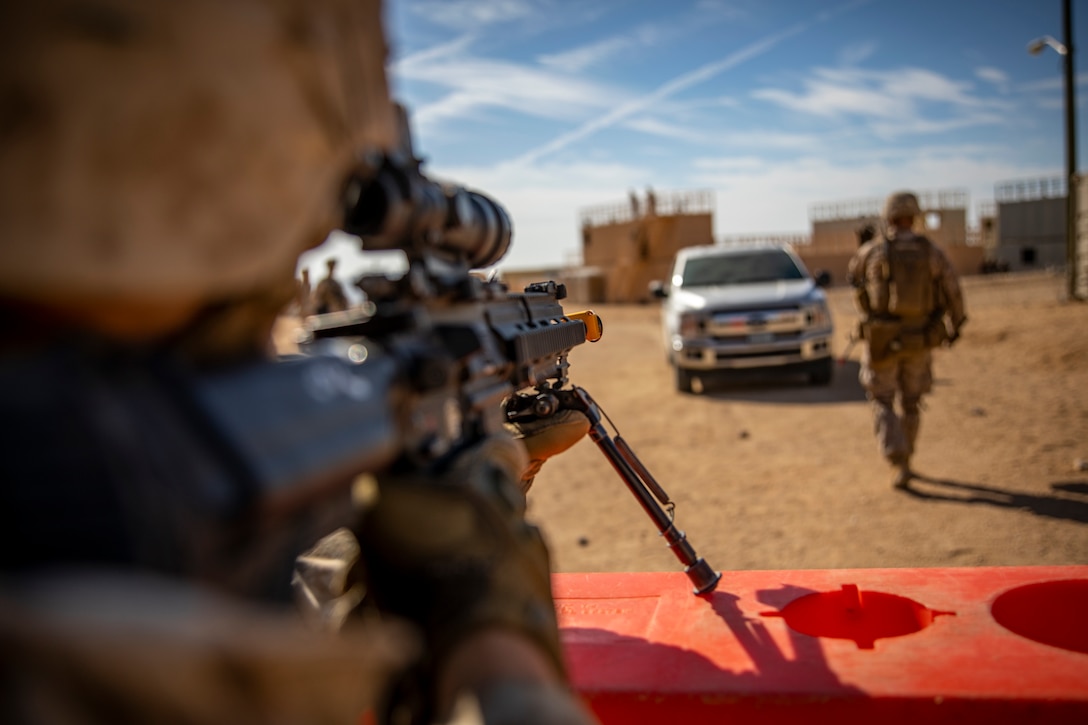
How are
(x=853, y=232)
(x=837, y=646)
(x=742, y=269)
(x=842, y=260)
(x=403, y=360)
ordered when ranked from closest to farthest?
(x=403, y=360) → (x=837, y=646) → (x=742, y=269) → (x=842, y=260) → (x=853, y=232)

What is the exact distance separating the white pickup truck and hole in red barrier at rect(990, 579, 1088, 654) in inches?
259

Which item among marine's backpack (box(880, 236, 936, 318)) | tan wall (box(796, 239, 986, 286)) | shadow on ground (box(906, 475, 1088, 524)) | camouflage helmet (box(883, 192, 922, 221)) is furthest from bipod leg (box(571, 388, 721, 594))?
tan wall (box(796, 239, 986, 286))

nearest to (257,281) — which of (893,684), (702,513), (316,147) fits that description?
(316,147)

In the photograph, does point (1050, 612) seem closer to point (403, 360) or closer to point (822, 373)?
point (403, 360)

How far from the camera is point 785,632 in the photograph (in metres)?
2.29

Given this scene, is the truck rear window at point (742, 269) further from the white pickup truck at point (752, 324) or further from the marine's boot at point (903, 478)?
the marine's boot at point (903, 478)

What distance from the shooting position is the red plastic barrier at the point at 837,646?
188 centimetres

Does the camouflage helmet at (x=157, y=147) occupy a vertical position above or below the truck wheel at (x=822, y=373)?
above

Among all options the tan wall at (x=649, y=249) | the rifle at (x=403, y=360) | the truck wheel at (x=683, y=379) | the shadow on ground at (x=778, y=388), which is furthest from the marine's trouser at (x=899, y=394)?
the tan wall at (x=649, y=249)

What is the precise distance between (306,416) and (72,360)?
277 millimetres

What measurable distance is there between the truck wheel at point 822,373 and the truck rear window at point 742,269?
1.11m

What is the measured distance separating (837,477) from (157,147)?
5836 mm

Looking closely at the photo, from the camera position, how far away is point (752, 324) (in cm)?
882

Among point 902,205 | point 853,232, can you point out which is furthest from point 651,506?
point 853,232
